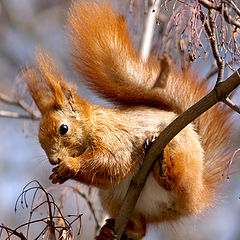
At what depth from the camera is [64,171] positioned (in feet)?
8.69

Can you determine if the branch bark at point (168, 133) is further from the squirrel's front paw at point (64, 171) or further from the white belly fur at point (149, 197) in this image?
the squirrel's front paw at point (64, 171)

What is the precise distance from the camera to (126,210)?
8.73 feet

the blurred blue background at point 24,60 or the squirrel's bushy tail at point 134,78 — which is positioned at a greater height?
the blurred blue background at point 24,60

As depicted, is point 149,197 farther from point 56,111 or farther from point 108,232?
point 56,111

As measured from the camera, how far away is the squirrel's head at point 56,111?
2844 millimetres

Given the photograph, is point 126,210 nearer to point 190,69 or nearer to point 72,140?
point 72,140

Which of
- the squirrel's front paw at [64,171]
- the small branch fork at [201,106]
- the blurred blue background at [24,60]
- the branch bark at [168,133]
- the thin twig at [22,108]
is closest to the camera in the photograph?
the small branch fork at [201,106]

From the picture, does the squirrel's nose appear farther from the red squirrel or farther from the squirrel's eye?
the squirrel's eye

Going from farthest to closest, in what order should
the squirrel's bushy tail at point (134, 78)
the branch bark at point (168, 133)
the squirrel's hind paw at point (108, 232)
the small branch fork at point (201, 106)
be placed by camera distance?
1. the squirrel's bushy tail at point (134, 78)
2. the squirrel's hind paw at point (108, 232)
3. the branch bark at point (168, 133)
4. the small branch fork at point (201, 106)

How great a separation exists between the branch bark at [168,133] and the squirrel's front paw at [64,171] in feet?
1.21

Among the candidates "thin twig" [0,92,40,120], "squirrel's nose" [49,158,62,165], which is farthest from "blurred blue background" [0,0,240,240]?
"squirrel's nose" [49,158,62,165]

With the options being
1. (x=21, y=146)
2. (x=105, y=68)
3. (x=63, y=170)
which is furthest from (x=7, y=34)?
(x=63, y=170)

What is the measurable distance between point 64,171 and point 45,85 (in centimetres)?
75

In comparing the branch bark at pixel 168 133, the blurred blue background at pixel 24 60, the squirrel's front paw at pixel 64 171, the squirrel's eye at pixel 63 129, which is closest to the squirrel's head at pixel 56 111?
the squirrel's eye at pixel 63 129
